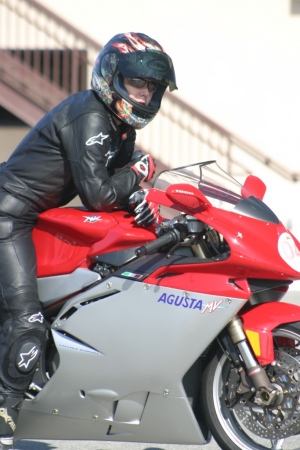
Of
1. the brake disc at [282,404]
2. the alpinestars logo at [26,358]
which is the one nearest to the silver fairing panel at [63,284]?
the alpinestars logo at [26,358]

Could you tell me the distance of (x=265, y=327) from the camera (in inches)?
175

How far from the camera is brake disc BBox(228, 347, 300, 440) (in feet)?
14.6

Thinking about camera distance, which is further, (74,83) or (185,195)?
(74,83)

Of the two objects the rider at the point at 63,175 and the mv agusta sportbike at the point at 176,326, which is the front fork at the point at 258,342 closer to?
the mv agusta sportbike at the point at 176,326

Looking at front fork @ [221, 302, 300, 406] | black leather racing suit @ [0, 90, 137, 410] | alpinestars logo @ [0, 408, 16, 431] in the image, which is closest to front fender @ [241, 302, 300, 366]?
front fork @ [221, 302, 300, 406]

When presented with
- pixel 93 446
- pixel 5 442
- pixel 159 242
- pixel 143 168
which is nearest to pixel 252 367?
pixel 159 242

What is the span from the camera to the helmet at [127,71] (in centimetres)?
462

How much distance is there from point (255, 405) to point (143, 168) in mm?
1215

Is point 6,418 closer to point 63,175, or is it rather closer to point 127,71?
point 63,175

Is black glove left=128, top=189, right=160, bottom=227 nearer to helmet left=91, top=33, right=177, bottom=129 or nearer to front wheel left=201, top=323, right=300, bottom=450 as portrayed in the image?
helmet left=91, top=33, right=177, bottom=129

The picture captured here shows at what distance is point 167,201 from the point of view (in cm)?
441

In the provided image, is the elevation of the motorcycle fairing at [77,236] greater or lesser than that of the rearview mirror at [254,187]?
lesser

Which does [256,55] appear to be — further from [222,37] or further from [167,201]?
[167,201]

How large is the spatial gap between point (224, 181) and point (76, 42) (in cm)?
841
